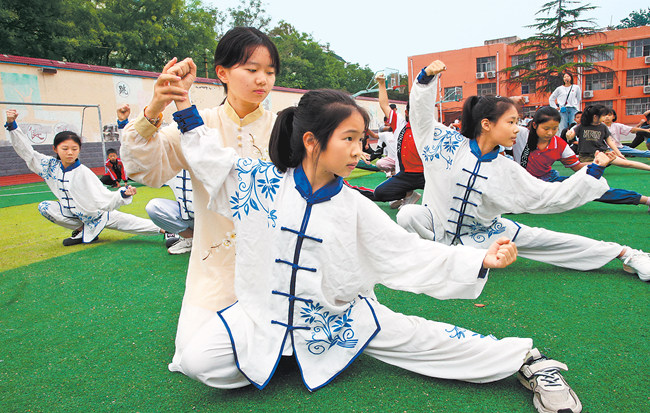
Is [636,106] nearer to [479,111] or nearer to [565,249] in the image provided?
[565,249]

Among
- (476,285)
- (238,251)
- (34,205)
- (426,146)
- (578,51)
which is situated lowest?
(34,205)

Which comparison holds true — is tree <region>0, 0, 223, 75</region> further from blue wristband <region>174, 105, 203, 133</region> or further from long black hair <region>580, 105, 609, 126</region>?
blue wristband <region>174, 105, 203, 133</region>

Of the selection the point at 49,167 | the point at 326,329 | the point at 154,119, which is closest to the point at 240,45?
the point at 154,119

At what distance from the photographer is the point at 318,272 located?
1818 millimetres

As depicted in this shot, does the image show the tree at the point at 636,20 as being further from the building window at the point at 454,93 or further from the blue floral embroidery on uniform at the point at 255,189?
the blue floral embroidery on uniform at the point at 255,189

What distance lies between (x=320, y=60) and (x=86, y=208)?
124 feet

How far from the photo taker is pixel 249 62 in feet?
7.03

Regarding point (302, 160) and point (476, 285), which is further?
point (302, 160)

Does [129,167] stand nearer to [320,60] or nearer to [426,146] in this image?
[426,146]

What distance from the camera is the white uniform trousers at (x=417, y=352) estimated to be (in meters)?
1.75

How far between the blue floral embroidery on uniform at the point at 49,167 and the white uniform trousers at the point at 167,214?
1.86 metres

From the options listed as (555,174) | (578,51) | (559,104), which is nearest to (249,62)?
(555,174)

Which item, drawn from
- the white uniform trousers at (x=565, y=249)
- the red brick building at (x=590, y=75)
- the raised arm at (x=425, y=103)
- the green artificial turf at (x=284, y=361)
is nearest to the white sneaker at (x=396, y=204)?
the green artificial turf at (x=284, y=361)

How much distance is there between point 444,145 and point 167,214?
2298mm
